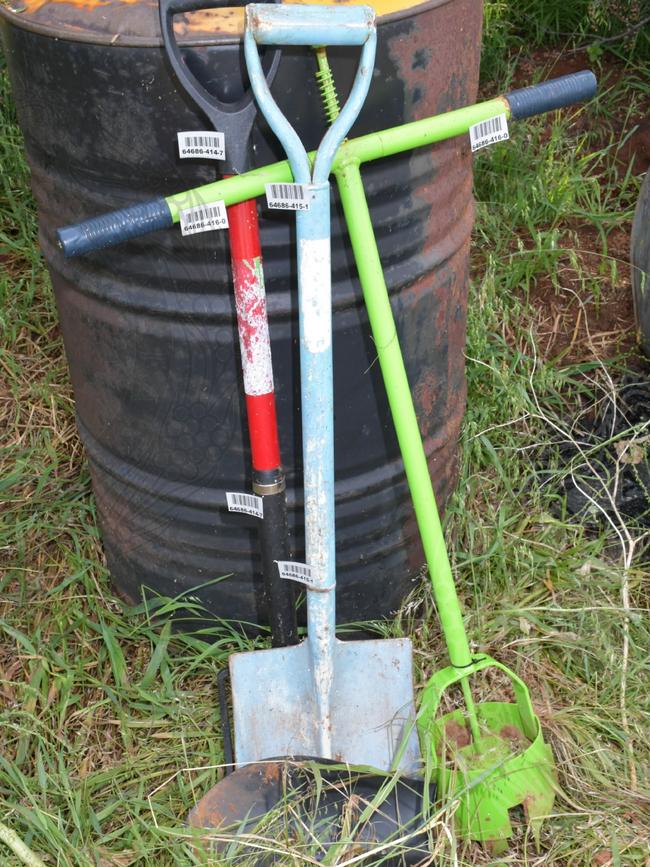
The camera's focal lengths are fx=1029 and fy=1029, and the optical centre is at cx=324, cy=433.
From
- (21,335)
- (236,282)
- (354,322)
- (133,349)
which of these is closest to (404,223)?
(354,322)

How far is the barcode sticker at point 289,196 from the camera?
1.46 metres

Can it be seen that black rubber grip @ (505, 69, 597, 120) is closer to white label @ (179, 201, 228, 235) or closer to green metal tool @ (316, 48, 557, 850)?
green metal tool @ (316, 48, 557, 850)

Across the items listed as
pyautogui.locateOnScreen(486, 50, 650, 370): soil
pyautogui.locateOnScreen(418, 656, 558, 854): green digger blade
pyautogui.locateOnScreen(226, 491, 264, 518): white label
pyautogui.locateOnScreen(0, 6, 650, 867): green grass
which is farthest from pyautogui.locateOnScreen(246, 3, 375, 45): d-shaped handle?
pyautogui.locateOnScreen(486, 50, 650, 370): soil

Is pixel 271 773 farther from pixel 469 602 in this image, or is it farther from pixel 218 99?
pixel 218 99

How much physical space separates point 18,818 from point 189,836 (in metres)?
0.34

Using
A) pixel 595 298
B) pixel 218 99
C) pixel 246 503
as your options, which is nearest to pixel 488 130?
pixel 218 99

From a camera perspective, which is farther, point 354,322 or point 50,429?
point 50,429

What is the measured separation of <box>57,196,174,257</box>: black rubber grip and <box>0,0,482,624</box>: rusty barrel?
0.48ft

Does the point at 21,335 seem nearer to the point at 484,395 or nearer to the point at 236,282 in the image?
the point at 484,395

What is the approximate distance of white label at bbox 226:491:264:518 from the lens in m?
1.75

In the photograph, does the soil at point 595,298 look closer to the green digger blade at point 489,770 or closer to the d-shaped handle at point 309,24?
the green digger blade at point 489,770

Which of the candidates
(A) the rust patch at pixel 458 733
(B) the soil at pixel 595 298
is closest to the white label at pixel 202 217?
(A) the rust patch at pixel 458 733

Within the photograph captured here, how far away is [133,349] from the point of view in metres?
1.78

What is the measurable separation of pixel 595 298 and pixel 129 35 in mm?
1720
